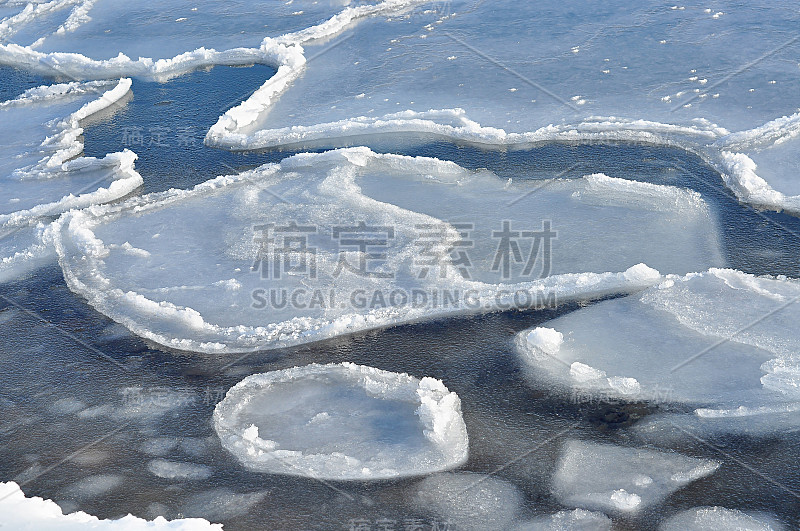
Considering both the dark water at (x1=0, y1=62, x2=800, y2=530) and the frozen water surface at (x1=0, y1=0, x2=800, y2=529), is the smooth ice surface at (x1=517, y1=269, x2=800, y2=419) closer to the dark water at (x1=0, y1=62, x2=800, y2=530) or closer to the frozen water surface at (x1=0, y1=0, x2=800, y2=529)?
the frozen water surface at (x1=0, y1=0, x2=800, y2=529)

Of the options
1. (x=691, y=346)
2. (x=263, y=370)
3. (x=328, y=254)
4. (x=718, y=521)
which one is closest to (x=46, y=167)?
(x=328, y=254)

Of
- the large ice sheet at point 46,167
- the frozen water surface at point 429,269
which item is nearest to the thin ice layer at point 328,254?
the frozen water surface at point 429,269

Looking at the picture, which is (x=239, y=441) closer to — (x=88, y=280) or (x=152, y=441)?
(x=152, y=441)

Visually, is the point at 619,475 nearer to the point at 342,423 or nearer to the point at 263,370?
the point at 342,423

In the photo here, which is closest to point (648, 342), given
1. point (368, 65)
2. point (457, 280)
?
point (457, 280)

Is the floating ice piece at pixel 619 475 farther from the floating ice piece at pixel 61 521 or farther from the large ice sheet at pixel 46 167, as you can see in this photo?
the large ice sheet at pixel 46 167

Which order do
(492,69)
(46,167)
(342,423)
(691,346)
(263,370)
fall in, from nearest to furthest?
(342,423) < (691,346) < (263,370) < (46,167) < (492,69)
